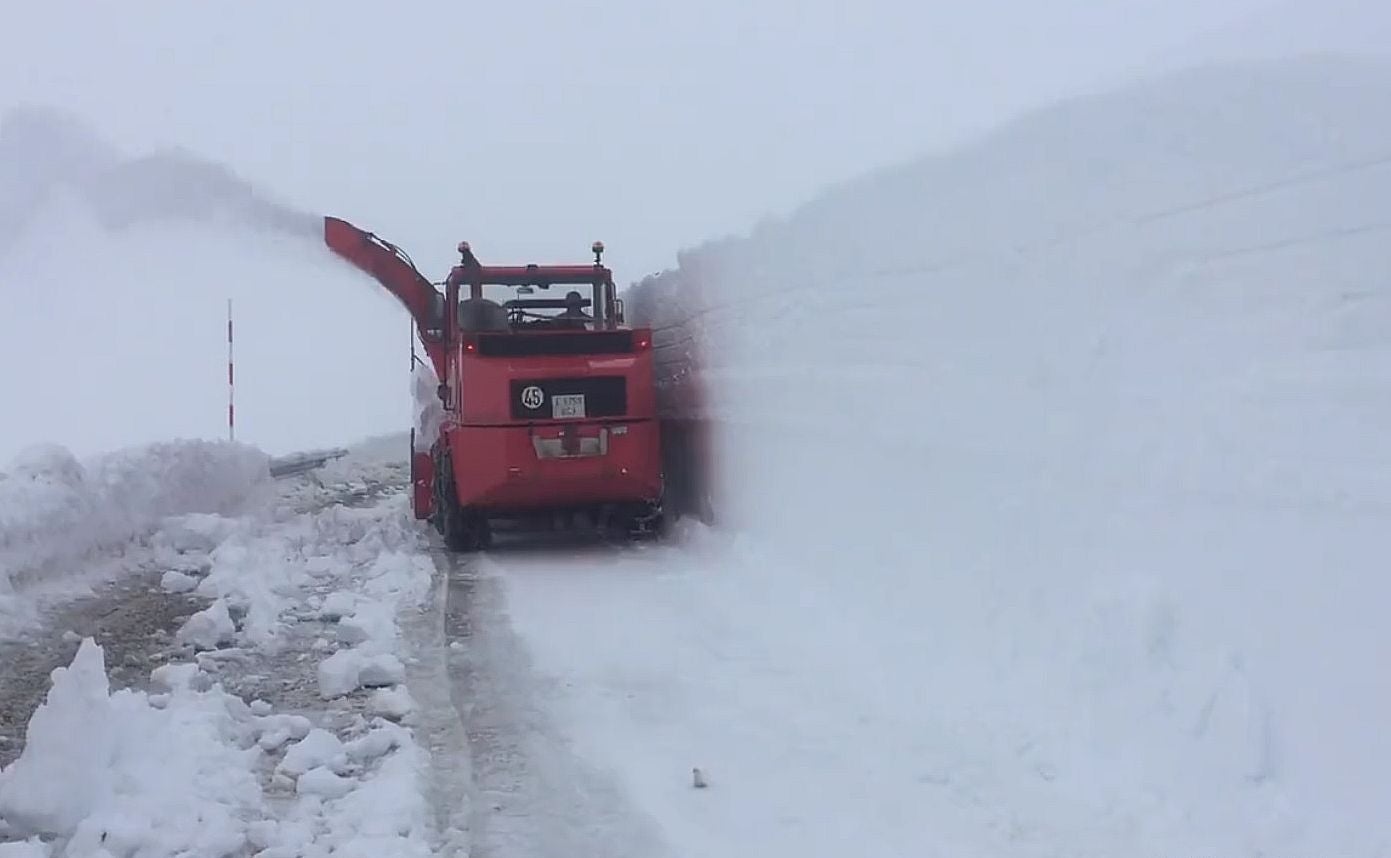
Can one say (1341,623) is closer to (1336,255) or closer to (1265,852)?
(1265,852)

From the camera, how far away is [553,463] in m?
11.9

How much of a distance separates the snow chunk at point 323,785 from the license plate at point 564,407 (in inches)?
265

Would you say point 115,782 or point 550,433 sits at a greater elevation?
point 550,433

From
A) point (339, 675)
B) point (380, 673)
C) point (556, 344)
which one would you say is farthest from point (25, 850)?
point (556, 344)

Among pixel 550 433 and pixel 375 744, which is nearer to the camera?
pixel 375 744

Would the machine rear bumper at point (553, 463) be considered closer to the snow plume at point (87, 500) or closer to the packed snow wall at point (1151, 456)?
the snow plume at point (87, 500)

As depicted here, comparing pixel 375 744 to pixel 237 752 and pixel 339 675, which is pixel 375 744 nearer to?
pixel 237 752

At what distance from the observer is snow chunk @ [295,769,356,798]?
526cm

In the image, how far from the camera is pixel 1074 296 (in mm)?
5902

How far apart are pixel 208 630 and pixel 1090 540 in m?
5.01

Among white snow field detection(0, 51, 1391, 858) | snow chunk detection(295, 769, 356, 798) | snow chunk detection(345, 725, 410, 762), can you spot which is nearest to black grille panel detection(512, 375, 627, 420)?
white snow field detection(0, 51, 1391, 858)

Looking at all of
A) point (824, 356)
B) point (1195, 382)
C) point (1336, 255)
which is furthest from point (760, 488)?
point (1336, 255)

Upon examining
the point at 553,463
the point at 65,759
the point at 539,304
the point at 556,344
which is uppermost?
the point at 539,304

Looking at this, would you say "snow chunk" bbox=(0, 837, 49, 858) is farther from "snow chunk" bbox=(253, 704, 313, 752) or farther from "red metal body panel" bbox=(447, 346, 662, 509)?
"red metal body panel" bbox=(447, 346, 662, 509)
